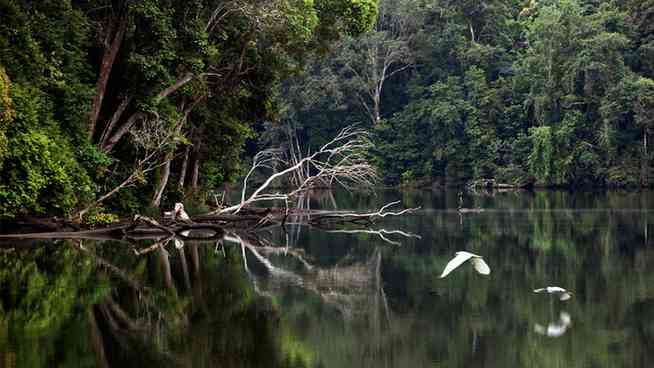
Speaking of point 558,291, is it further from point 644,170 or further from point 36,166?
point 644,170

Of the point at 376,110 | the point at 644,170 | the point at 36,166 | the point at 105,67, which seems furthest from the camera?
the point at 376,110

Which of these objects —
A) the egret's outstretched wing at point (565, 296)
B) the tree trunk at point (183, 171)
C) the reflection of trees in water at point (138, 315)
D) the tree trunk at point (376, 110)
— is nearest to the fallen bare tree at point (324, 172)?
the tree trunk at point (183, 171)

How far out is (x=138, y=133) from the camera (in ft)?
83.6

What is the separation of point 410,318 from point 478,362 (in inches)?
96.1

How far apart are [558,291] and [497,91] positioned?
52700 mm

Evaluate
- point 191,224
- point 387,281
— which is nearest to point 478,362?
point 387,281

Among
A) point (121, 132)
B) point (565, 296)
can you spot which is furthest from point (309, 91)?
point (565, 296)

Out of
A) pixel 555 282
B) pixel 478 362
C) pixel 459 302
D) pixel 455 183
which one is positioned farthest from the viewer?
pixel 455 183

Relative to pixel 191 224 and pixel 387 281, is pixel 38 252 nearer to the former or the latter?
→ pixel 191 224

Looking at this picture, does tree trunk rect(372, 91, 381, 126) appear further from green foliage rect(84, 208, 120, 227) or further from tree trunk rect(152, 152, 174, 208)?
green foliage rect(84, 208, 120, 227)

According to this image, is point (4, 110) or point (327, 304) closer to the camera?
Answer: point (327, 304)

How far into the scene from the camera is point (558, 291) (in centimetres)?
1327

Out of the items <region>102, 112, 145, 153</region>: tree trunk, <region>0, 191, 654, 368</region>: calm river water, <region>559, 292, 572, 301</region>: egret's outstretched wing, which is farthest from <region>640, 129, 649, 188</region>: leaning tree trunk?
<region>559, 292, 572, 301</region>: egret's outstretched wing

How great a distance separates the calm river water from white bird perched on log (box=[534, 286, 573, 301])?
0.41ft
